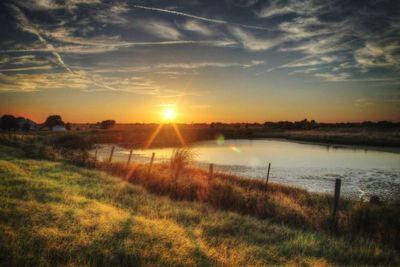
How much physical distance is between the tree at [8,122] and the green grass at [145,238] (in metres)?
104

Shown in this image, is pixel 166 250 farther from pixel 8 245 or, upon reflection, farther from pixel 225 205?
pixel 225 205

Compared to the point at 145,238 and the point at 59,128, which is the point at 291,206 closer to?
the point at 145,238

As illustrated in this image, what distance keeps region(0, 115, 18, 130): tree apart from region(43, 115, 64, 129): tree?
586 inches

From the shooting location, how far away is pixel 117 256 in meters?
6.31

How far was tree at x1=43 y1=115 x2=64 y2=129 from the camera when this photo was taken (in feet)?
377

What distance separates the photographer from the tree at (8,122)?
323ft

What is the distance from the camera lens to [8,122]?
98.8m

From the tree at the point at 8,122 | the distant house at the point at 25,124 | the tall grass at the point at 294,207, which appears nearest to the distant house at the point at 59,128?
the distant house at the point at 25,124

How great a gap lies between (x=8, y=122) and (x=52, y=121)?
62.1 feet

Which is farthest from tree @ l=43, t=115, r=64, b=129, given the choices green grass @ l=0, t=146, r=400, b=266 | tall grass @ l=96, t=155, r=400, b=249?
green grass @ l=0, t=146, r=400, b=266

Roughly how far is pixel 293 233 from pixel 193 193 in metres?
6.41

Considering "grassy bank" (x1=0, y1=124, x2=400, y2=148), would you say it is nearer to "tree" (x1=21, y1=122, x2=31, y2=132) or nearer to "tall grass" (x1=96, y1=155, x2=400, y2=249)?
"tree" (x1=21, y1=122, x2=31, y2=132)

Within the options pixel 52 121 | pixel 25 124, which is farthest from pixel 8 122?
pixel 52 121

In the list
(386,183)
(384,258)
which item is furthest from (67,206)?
(386,183)
